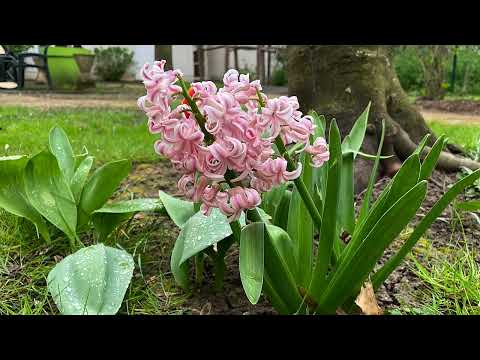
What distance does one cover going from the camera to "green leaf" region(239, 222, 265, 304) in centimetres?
75

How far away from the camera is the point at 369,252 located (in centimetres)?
85

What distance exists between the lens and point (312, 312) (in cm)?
94

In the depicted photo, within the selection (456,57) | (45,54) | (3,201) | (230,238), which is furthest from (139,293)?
(456,57)

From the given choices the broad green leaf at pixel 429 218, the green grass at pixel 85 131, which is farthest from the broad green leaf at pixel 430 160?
the green grass at pixel 85 131

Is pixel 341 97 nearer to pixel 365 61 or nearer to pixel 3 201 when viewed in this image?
pixel 365 61

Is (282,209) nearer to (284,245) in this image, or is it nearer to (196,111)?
(284,245)

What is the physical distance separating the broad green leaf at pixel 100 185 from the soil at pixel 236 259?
192 millimetres

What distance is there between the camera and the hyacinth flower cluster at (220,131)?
2.18ft

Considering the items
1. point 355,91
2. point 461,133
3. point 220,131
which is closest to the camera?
point 220,131

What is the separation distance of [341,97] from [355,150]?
751 mm

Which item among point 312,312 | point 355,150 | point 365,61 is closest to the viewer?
point 312,312

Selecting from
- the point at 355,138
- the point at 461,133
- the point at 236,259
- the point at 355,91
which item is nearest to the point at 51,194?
the point at 236,259

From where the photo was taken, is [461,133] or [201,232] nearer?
[201,232]

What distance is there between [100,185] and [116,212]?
0.27 ft
